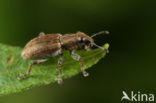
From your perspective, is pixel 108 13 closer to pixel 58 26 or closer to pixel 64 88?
pixel 58 26

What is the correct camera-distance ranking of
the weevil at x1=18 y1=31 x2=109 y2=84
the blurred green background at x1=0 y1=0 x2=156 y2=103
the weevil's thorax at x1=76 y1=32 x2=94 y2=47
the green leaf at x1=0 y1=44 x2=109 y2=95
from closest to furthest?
the green leaf at x1=0 y1=44 x2=109 y2=95
the weevil at x1=18 y1=31 x2=109 y2=84
the weevil's thorax at x1=76 y1=32 x2=94 y2=47
the blurred green background at x1=0 y1=0 x2=156 y2=103

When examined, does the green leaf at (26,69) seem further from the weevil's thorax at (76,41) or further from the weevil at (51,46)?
the weevil's thorax at (76,41)

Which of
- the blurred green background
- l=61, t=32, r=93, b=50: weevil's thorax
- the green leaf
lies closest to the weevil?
l=61, t=32, r=93, b=50: weevil's thorax

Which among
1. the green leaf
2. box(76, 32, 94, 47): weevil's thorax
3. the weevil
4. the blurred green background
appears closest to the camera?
the green leaf

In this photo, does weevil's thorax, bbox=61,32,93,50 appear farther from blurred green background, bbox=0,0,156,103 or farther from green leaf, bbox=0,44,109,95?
blurred green background, bbox=0,0,156,103

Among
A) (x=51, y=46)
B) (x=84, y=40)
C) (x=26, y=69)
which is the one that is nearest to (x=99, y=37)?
(x=84, y=40)

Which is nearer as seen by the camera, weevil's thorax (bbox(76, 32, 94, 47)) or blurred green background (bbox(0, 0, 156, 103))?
weevil's thorax (bbox(76, 32, 94, 47))
